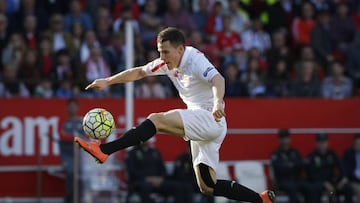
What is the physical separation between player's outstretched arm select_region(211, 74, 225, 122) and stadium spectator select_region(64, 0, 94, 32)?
7810 mm

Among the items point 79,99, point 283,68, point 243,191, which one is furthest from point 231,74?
point 243,191

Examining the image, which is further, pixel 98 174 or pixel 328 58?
pixel 328 58

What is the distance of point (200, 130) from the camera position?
12.3m

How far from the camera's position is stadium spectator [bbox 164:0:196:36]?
20125 millimetres

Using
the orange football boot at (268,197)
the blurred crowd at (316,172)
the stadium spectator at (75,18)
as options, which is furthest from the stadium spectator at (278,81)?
the orange football boot at (268,197)

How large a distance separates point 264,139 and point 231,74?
4.65 ft

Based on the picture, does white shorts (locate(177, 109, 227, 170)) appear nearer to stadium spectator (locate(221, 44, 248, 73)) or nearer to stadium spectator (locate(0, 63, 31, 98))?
stadium spectator (locate(0, 63, 31, 98))

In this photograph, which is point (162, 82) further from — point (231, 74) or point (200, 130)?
point (200, 130)

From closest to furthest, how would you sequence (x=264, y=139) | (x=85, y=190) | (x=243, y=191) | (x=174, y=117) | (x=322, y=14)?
(x=174, y=117) < (x=243, y=191) < (x=85, y=190) < (x=264, y=139) < (x=322, y=14)

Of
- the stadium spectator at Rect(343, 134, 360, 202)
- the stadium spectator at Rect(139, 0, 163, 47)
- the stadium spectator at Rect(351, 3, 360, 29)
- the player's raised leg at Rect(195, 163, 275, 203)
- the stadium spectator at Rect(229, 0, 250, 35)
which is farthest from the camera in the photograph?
the stadium spectator at Rect(351, 3, 360, 29)

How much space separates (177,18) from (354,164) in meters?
4.22

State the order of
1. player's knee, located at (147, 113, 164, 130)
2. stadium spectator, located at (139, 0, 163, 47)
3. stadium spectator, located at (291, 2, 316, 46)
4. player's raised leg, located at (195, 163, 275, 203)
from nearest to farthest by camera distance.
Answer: player's knee, located at (147, 113, 164, 130) → player's raised leg, located at (195, 163, 275, 203) → stadium spectator, located at (139, 0, 163, 47) → stadium spectator, located at (291, 2, 316, 46)

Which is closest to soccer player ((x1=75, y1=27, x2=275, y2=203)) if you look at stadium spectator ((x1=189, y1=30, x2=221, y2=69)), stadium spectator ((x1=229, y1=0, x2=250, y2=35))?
stadium spectator ((x1=189, y1=30, x2=221, y2=69))

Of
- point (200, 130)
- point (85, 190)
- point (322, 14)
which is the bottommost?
point (85, 190)
